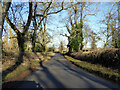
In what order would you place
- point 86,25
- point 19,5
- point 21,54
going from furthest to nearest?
point 86,25 < point 19,5 < point 21,54

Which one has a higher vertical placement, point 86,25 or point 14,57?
point 86,25

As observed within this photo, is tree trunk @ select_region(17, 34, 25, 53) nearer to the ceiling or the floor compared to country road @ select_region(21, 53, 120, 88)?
nearer to the ceiling

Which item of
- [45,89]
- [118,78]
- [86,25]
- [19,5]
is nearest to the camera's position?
[45,89]

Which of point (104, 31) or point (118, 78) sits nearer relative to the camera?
point (118, 78)

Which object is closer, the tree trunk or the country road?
the country road

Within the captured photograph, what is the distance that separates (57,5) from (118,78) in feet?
40.8

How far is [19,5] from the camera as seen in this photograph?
444 inches

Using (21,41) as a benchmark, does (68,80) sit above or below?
below

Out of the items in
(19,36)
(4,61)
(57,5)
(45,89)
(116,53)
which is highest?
(57,5)

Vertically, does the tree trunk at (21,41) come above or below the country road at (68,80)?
above

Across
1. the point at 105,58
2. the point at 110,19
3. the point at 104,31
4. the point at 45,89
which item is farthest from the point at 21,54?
the point at 104,31

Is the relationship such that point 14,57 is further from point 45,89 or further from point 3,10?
point 45,89

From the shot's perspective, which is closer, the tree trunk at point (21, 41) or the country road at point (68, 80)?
the country road at point (68, 80)

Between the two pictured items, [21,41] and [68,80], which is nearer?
[68,80]
